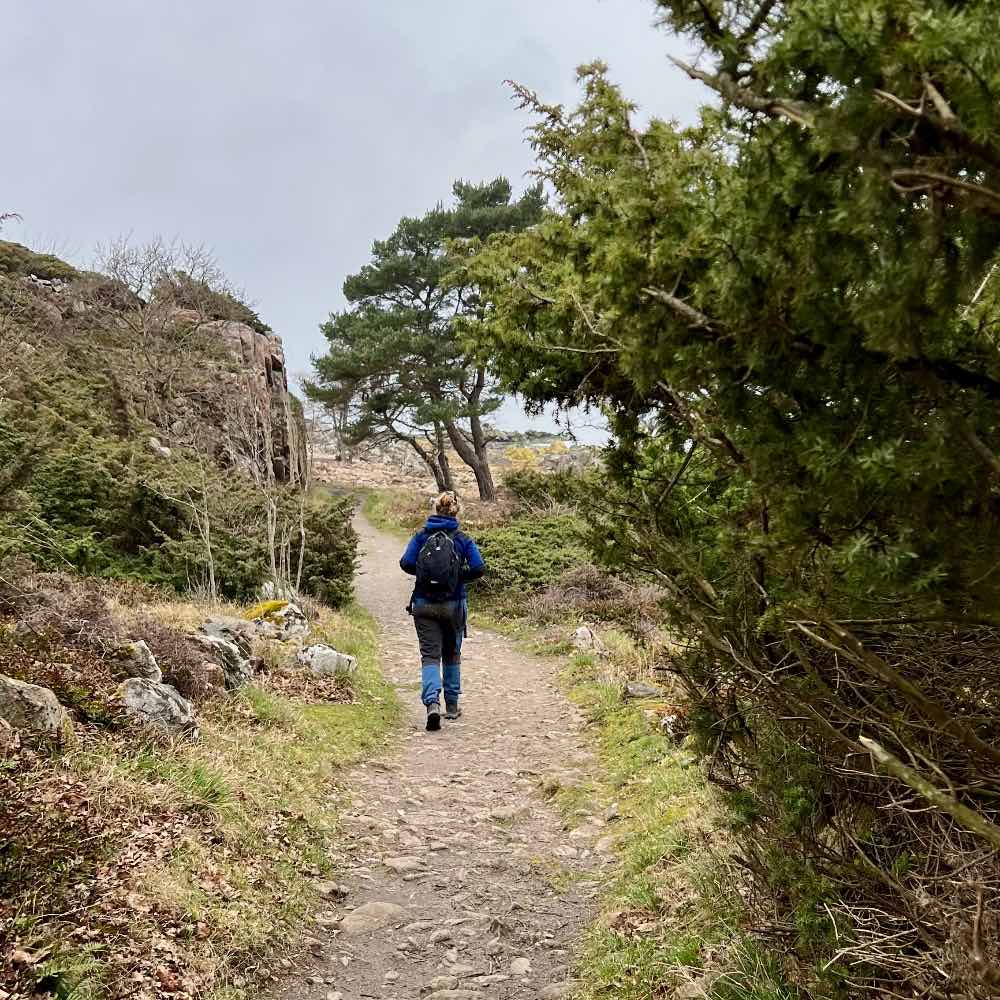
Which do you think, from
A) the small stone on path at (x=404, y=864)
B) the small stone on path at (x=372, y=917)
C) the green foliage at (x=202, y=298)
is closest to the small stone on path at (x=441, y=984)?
the small stone on path at (x=372, y=917)

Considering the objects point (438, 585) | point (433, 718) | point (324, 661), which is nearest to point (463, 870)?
point (433, 718)

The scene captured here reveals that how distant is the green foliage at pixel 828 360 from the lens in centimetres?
117

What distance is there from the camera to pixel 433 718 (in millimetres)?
7551

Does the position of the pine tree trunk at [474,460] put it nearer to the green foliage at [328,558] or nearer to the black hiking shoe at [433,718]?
the green foliage at [328,558]

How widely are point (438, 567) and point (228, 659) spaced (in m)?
2.06

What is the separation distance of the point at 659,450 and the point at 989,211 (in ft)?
5.92

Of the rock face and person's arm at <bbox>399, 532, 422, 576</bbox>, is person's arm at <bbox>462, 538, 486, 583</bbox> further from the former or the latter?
the rock face

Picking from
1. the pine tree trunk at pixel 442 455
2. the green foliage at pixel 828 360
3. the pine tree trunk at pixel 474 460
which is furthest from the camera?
the pine tree trunk at pixel 442 455

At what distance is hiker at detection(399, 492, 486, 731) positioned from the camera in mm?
7227

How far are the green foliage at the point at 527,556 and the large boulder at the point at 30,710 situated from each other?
33.1 ft

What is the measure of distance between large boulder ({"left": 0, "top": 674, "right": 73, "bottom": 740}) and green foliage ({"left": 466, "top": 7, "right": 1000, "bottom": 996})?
10.6 feet

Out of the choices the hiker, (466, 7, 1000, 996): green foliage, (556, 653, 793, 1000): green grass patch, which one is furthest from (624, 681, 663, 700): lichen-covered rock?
(466, 7, 1000, 996): green foliage

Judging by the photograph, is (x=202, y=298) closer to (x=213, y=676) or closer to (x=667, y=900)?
(x=213, y=676)

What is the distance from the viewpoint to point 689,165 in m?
1.73
